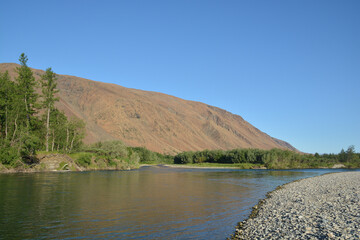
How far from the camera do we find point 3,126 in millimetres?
66562

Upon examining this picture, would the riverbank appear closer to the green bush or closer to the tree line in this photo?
the green bush

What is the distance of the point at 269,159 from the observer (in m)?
126

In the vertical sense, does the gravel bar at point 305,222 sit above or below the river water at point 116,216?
above

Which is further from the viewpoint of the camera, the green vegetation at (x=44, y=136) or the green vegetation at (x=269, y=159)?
the green vegetation at (x=269, y=159)

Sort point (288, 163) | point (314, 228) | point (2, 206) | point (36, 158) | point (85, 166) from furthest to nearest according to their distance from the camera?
point (288, 163), point (85, 166), point (36, 158), point (2, 206), point (314, 228)

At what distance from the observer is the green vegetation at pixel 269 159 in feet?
416

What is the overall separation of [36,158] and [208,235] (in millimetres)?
59882

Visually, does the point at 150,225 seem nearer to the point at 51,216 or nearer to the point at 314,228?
the point at 51,216

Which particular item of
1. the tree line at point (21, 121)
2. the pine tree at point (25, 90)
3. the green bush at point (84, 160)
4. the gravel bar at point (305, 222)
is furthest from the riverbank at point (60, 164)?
the gravel bar at point (305, 222)

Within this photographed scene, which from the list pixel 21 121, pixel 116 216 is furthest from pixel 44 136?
pixel 116 216

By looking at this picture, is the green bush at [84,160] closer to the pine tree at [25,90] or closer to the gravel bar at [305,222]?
the pine tree at [25,90]

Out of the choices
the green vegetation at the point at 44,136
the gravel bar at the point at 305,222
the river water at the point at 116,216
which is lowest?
the river water at the point at 116,216

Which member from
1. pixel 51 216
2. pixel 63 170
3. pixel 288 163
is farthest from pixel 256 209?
pixel 288 163

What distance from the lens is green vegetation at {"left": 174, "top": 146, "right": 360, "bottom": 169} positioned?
12681cm
